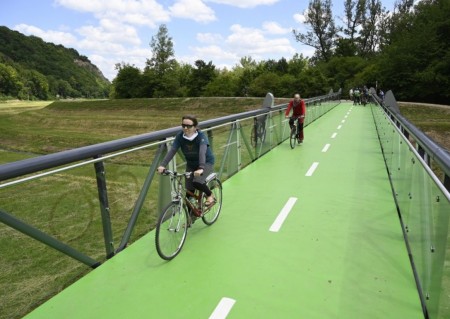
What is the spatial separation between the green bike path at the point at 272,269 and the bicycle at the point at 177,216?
17 centimetres

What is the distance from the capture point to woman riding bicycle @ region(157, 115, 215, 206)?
5074 mm

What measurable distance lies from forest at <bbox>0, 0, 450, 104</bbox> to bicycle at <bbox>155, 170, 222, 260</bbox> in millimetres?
53118

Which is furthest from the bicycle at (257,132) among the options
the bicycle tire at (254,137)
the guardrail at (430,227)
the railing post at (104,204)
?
the railing post at (104,204)

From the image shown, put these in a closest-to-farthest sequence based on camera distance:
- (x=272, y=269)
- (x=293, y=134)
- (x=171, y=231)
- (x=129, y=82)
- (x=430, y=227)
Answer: (x=430, y=227), (x=272, y=269), (x=171, y=231), (x=293, y=134), (x=129, y=82)

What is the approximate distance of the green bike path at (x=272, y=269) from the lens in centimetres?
383

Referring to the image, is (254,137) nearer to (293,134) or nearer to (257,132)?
(257,132)

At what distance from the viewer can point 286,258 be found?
16.0 ft

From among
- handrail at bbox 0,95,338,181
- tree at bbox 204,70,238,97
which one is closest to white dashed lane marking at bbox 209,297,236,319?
handrail at bbox 0,95,338,181

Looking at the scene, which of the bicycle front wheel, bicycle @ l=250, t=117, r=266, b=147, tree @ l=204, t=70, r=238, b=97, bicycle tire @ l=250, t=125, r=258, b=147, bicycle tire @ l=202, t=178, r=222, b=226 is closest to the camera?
the bicycle front wheel

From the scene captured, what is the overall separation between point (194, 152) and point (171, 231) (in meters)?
1.18

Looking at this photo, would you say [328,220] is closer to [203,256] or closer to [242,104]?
[203,256]

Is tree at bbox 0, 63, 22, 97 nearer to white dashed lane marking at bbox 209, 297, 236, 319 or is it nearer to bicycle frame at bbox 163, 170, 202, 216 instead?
bicycle frame at bbox 163, 170, 202, 216

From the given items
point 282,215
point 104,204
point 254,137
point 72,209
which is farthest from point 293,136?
point 72,209

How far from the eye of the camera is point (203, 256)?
4992 millimetres
